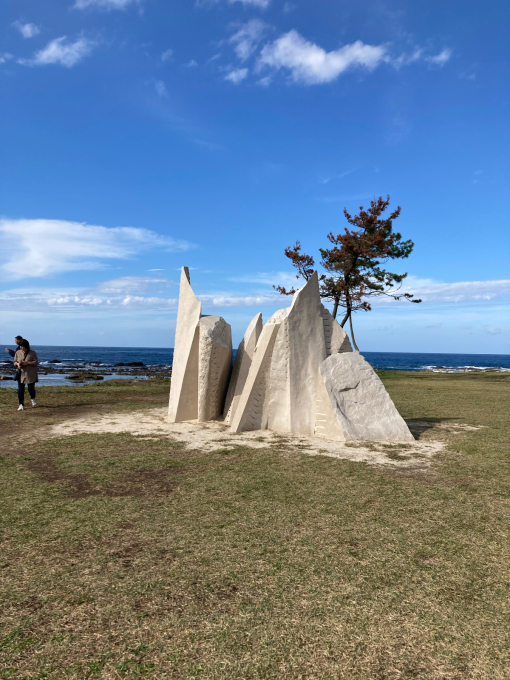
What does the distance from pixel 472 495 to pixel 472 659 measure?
2.93m

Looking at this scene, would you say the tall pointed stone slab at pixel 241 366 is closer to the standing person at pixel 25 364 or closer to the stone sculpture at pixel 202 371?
the stone sculpture at pixel 202 371

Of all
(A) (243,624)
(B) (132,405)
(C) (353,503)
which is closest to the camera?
(A) (243,624)

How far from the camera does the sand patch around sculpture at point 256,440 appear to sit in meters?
6.95

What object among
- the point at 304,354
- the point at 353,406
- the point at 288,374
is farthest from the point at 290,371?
the point at 353,406

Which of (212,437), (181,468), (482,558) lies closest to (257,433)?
(212,437)

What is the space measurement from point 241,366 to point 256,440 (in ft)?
7.77

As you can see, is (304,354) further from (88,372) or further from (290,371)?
Answer: (88,372)

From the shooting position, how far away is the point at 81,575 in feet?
10.5

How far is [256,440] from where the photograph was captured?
26.7 feet

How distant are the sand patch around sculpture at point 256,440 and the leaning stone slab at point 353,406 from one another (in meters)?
0.29

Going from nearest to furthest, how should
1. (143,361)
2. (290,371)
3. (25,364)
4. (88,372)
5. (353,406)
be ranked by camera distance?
(353,406)
(290,371)
(25,364)
(88,372)
(143,361)

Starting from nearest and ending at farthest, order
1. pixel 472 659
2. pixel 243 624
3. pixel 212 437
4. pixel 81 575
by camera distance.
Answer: pixel 472 659, pixel 243 624, pixel 81 575, pixel 212 437

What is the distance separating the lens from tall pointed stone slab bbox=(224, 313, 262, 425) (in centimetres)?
982

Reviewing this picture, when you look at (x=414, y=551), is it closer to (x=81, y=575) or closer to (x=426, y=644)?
(x=426, y=644)
